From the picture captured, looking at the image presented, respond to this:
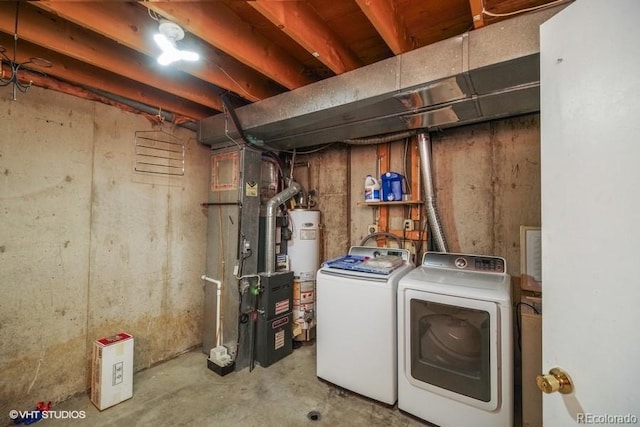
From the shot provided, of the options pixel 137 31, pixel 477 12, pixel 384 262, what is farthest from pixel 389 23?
pixel 384 262

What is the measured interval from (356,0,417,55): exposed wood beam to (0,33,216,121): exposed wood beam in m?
1.96

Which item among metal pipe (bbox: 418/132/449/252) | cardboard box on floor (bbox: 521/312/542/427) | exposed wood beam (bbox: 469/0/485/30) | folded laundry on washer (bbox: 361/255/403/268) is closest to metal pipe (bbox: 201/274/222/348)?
folded laundry on washer (bbox: 361/255/403/268)

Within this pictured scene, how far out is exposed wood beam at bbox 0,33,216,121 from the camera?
69.2 inches

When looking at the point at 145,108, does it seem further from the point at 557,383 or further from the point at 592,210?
the point at 557,383

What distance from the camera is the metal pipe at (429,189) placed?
2389mm

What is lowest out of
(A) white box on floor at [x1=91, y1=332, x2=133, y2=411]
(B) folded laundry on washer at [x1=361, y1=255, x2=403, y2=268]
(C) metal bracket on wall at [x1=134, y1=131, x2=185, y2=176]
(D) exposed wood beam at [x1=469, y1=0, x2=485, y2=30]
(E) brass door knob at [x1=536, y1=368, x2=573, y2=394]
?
(A) white box on floor at [x1=91, y1=332, x2=133, y2=411]

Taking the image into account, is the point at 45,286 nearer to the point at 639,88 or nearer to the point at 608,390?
the point at 608,390

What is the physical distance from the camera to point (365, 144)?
2.90 metres

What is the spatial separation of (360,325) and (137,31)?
7.82 feet

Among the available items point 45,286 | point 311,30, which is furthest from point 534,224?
point 45,286

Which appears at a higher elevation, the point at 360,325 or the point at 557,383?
the point at 557,383

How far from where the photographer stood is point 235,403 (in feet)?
6.82

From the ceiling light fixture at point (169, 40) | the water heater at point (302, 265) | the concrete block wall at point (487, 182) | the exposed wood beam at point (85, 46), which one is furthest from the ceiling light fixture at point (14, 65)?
the concrete block wall at point (487, 182)

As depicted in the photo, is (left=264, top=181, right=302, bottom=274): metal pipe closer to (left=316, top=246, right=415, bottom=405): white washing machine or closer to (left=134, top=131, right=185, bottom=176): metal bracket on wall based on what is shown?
(left=316, top=246, right=415, bottom=405): white washing machine
